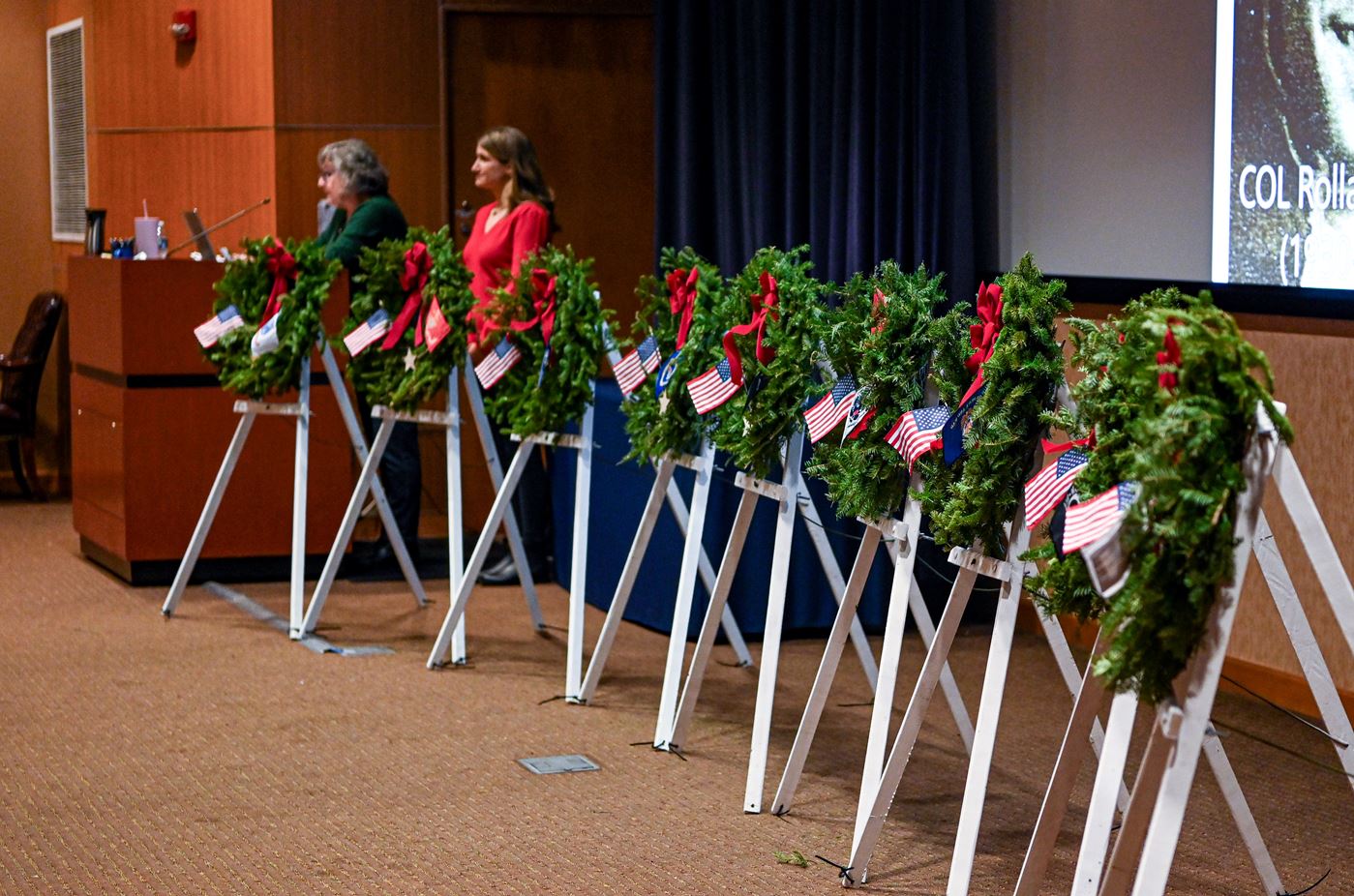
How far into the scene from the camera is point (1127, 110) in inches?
209

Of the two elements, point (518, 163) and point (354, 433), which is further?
point (518, 163)

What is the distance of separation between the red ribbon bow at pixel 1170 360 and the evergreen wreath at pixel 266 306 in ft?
11.7

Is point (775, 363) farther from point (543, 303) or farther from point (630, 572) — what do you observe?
point (543, 303)

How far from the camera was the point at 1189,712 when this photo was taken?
2.36 m

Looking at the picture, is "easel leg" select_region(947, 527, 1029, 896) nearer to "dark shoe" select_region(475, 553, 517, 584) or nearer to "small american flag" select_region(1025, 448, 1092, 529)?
"small american flag" select_region(1025, 448, 1092, 529)

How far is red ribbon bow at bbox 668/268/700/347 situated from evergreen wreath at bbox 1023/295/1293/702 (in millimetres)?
1891

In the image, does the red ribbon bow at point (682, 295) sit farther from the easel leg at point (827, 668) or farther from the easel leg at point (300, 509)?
the easel leg at point (300, 509)

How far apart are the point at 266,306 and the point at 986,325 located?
3.16 meters

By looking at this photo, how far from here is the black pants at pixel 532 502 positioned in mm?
6445

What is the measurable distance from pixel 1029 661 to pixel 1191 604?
317cm

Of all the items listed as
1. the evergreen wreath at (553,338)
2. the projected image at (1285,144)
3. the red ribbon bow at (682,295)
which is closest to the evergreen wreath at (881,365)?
the red ribbon bow at (682,295)

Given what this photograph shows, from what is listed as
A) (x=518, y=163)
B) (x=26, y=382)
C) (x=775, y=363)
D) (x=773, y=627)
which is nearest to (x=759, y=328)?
(x=775, y=363)

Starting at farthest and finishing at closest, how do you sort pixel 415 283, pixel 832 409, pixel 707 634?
pixel 415 283 → pixel 707 634 → pixel 832 409

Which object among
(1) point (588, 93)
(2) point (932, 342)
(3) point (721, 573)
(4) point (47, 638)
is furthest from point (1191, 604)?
(1) point (588, 93)
